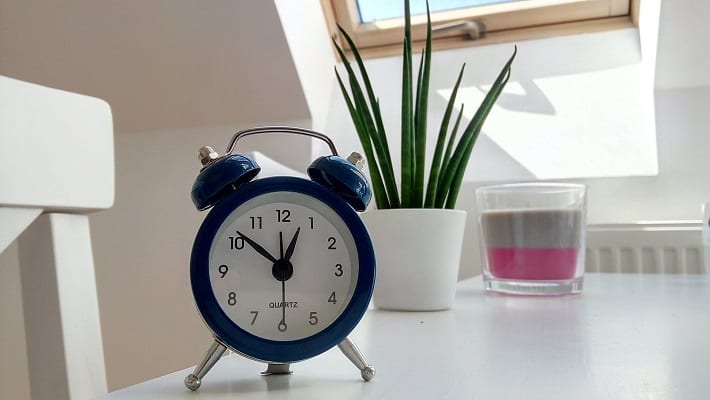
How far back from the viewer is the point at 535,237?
0.94 metres

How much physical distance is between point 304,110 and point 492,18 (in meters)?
0.63

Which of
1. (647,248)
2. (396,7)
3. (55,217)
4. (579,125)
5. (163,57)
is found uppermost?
(396,7)

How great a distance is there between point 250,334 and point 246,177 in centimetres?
10

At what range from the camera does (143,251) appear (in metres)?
2.02

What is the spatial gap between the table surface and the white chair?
0.61 ft

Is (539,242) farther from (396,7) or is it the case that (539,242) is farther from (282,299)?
(396,7)

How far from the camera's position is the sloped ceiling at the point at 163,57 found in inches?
67.1

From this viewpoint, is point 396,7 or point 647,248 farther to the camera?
point 396,7

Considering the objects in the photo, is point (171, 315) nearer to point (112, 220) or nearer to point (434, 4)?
point (112, 220)

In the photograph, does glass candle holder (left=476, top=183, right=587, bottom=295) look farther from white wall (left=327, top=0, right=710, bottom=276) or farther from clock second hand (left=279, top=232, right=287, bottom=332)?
white wall (left=327, top=0, right=710, bottom=276)

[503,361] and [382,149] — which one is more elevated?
[382,149]

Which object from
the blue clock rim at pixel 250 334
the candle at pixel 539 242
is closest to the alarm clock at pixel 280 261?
the blue clock rim at pixel 250 334

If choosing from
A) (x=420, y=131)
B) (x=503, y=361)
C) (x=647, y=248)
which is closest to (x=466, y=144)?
(x=420, y=131)

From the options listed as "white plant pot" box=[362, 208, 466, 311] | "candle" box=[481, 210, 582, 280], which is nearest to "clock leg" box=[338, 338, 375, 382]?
"white plant pot" box=[362, 208, 466, 311]
